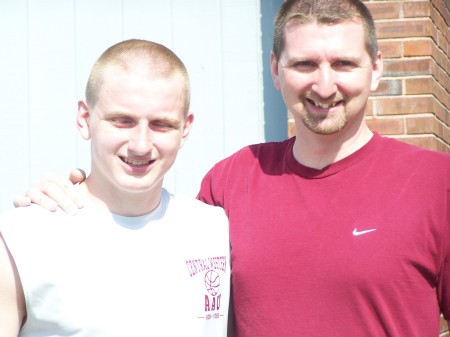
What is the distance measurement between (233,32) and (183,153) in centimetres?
69

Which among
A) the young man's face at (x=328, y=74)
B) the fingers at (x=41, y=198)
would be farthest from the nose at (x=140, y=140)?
the young man's face at (x=328, y=74)

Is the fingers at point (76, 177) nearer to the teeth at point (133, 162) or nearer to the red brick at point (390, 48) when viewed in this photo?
the teeth at point (133, 162)

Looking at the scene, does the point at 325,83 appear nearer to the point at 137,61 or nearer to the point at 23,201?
the point at 137,61

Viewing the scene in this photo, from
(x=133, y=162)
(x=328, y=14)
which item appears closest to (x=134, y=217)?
(x=133, y=162)

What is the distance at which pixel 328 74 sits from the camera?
256 centimetres

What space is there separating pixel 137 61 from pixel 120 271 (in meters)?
0.64

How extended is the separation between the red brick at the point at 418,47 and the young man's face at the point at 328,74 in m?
1.33

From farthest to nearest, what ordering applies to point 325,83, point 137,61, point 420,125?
point 420,125 < point 325,83 < point 137,61

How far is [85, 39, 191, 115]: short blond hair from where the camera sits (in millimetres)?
2430

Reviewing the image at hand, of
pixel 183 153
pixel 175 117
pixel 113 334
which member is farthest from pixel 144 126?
pixel 183 153

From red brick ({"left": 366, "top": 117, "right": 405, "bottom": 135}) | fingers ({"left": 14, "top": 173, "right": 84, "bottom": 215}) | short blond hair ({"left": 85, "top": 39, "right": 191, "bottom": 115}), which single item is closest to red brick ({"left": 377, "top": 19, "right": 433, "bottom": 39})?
red brick ({"left": 366, "top": 117, "right": 405, "bottom": 135})

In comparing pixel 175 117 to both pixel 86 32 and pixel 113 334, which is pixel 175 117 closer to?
pixel 113 334

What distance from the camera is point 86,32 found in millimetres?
4191

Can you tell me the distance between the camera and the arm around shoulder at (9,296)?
2.17 metres
